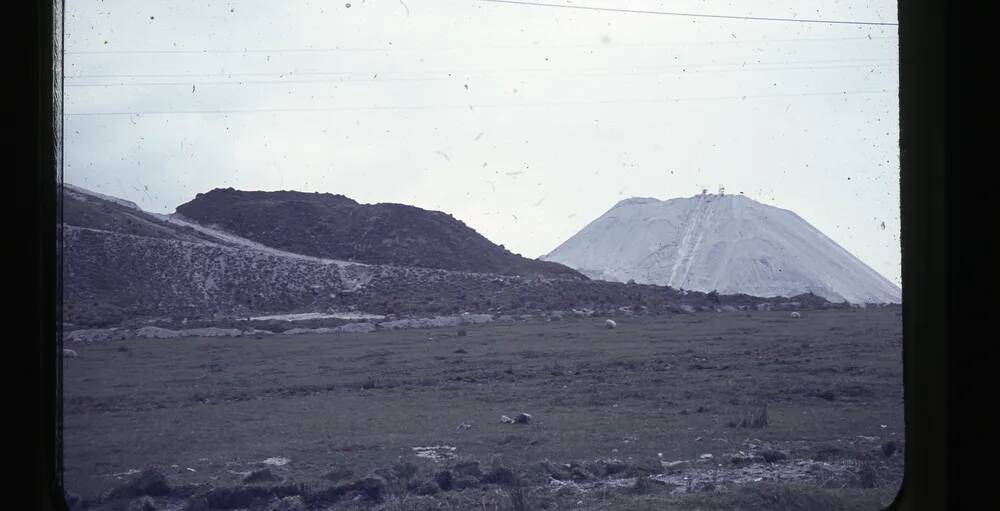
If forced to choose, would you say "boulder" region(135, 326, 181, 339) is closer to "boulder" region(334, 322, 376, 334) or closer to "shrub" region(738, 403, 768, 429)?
"boulder" region(334, 322, 376, 334)

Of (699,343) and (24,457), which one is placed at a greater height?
(24,457)

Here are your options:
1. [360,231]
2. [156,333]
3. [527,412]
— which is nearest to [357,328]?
[156,333]

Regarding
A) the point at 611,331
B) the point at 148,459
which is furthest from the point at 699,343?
the point at 148,459

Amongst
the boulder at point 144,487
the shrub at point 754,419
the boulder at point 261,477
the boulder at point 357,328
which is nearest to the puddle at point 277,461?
the boulder at point 261,477

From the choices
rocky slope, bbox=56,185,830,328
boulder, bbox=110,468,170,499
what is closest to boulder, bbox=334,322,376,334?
rocky slope, bbox=56,185,830,328

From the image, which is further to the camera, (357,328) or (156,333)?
(357,328)

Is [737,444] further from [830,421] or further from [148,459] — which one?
[148,459]

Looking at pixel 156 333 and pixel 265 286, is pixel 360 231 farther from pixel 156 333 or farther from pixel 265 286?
pixel 156 333

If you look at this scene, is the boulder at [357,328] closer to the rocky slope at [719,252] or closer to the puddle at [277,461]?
the puddle at [277,461]

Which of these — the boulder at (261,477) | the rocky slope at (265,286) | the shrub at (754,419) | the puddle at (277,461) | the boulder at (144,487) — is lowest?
the puddle at (277,461)
